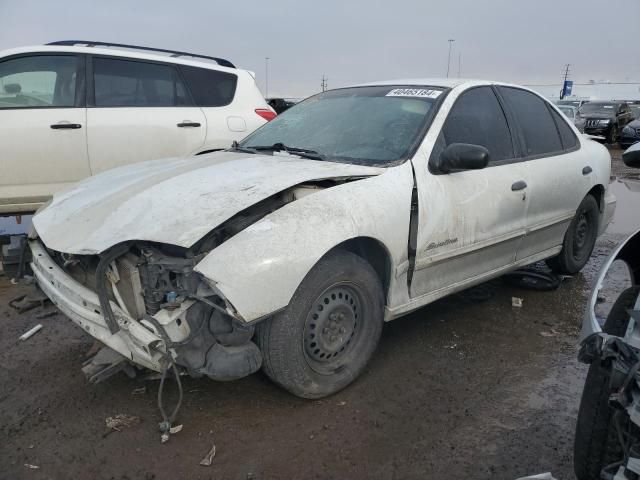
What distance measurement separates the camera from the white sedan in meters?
2.25

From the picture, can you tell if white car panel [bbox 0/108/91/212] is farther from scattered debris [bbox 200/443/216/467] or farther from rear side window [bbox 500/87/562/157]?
rear side window [bbox 500/87/562/157]

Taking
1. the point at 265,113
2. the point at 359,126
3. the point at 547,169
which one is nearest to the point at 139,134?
the point at 265,113

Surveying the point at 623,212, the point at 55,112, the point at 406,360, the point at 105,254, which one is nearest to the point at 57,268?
the point at 105,254

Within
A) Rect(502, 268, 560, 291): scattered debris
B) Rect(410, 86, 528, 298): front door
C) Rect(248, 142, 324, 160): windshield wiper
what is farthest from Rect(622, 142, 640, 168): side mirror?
Rect(502, 268, 560, 291): scattered debris

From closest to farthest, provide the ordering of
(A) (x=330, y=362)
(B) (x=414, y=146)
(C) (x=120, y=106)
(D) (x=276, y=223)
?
(D) (x=276, y=223)
(A) (x=330, y=362)
(B) (x=414, y=146)
(C) (x=120, y=106)

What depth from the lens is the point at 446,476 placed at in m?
2.20

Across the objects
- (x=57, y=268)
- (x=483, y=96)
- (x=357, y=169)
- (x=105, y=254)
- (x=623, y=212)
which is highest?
(x=483, y=96)

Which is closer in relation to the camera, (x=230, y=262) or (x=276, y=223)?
(x=230, y=262)

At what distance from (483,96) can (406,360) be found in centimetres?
190

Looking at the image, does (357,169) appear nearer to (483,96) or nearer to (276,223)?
(276,223)

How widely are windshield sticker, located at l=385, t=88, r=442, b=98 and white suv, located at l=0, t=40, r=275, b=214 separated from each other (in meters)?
2.51

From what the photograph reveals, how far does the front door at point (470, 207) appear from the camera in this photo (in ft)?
9.65

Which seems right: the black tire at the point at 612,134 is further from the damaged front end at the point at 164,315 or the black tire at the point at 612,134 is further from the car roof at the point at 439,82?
the damaged front end at the point at 164,315

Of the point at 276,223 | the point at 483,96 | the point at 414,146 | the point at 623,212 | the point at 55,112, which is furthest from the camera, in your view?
the point at 623,212
